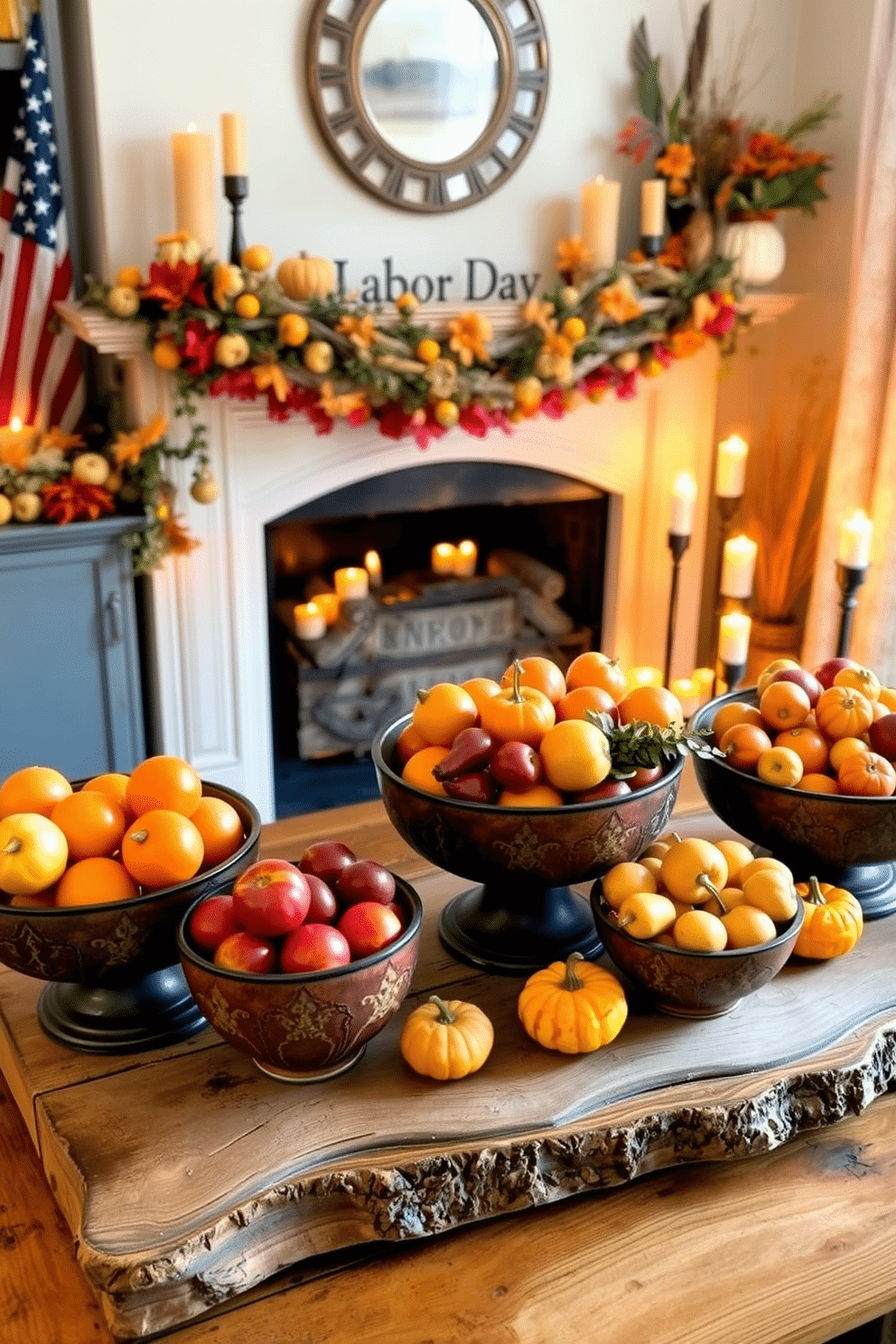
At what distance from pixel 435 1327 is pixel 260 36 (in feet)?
8.22

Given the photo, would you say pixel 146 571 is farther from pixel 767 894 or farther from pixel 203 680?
pixel 767 894

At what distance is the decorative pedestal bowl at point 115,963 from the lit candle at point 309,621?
1979 mm

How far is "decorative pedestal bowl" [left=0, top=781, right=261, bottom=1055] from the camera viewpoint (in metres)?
1.05

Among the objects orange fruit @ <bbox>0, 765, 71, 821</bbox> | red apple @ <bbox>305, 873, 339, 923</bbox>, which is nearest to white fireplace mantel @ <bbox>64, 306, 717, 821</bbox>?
orange fruit @ <bbox>0, 765, 71, 821</bbox>

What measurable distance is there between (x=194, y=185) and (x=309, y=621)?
1.10 meters

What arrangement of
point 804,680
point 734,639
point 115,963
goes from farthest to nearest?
point 734,639
point 804,680
point 115,963

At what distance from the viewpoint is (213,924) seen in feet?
3.36

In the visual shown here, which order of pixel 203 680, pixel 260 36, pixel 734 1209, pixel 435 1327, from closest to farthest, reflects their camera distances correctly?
pixel 435 1327 < pixel 734 1209 < pixel 260 36 < pixel 203 680

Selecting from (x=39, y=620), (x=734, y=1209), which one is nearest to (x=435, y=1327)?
(x=734, y=1209)

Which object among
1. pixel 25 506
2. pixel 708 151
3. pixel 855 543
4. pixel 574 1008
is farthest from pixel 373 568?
pixel 574 1008

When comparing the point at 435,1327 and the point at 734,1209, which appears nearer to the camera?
the point at 435,1327

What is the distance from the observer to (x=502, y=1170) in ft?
3.29

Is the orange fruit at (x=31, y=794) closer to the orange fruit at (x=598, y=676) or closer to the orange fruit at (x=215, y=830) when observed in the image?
the orange fruit at (x=215, y=830)

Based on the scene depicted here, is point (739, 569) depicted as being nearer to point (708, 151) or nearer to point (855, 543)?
point (855, 543)
